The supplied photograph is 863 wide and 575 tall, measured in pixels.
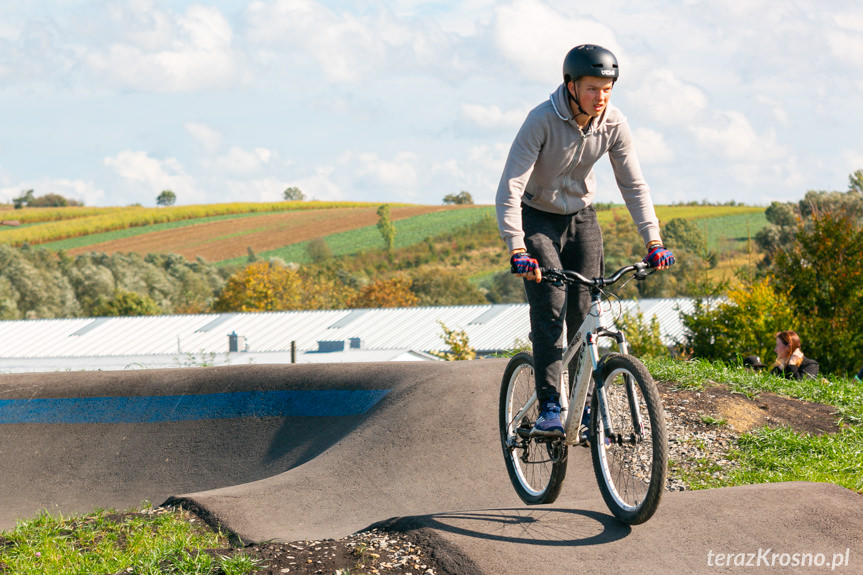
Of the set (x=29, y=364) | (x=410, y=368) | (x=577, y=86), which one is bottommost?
(x=29, y=364)

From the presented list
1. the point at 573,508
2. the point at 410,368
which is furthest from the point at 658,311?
the point at 573,508

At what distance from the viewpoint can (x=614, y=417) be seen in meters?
4.48

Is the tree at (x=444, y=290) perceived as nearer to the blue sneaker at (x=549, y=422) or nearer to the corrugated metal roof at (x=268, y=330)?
the corrugated metal roof at (x=268, y=330)

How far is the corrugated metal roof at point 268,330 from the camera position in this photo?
1288 inches

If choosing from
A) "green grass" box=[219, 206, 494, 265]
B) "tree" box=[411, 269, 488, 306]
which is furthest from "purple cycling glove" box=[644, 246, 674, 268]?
"green grass" box=[219, 206, 494, 265]

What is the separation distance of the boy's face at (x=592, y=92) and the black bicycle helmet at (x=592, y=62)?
0.15 feet

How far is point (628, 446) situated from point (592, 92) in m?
1.93

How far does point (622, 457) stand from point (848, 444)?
3750 millimetres

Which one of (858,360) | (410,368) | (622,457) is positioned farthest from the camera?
(858,360)

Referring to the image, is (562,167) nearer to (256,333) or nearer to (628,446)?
(628,446)

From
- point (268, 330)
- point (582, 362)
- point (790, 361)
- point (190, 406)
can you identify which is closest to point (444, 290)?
point (268, 330)

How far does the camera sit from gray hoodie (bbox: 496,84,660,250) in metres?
4.61

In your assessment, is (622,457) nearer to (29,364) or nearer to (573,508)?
(573,508)

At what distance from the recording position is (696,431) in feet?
25.2
